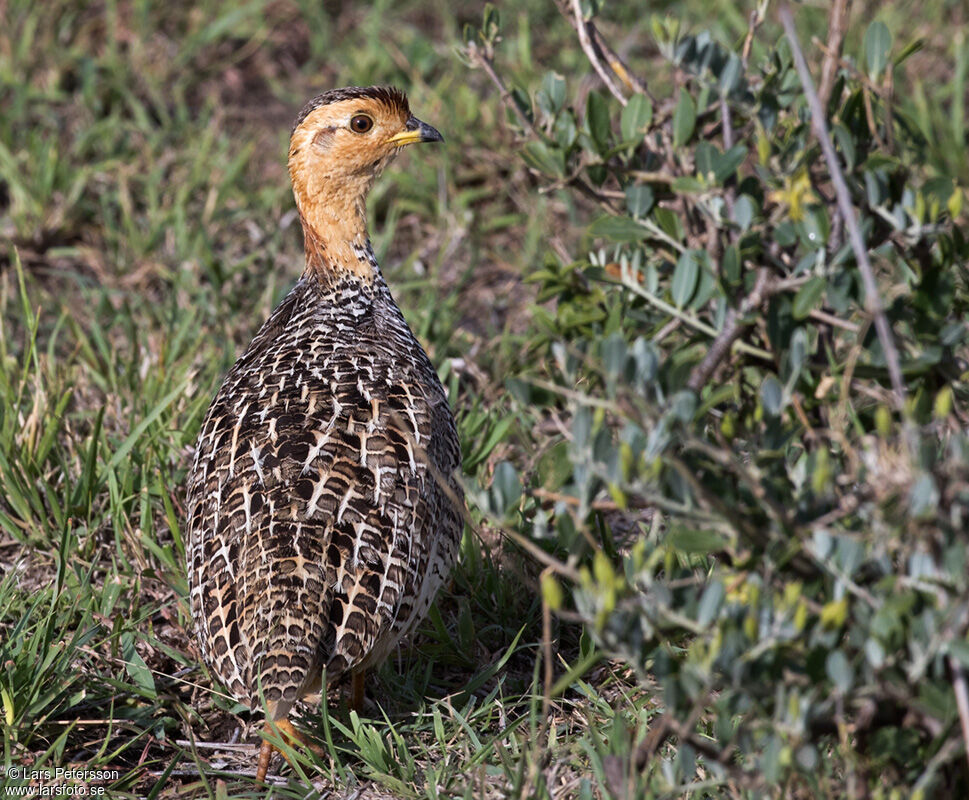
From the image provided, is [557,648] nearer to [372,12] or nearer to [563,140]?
[563,140]

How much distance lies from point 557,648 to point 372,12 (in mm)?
5237

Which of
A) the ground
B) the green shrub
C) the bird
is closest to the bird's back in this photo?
the bird

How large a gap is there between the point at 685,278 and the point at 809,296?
0.97 ft

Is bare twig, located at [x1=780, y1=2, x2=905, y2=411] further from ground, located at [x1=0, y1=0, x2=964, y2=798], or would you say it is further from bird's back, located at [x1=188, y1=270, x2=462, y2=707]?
bird's back, located at [x1=188, y1=270, x2=462, y2=707]

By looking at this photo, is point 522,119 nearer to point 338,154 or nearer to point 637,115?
point 637,115

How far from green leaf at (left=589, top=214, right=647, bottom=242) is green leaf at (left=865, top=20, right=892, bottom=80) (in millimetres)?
678

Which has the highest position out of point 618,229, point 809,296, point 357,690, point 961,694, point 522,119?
point 522,119

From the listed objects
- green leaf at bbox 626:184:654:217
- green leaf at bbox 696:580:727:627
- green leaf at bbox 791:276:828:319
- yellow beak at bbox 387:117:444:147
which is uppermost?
yellow beak at bbox 387:117:444:147

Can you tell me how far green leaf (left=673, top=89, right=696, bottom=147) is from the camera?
3.15 m

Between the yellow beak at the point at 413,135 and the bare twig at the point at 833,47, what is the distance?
2189 mm

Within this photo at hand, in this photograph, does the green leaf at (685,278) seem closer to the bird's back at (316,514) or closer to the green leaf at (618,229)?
the green leaf at (618,229)

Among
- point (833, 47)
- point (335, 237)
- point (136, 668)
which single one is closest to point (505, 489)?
point (833, 47)

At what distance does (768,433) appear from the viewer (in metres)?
2.82

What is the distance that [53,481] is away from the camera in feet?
15.7
